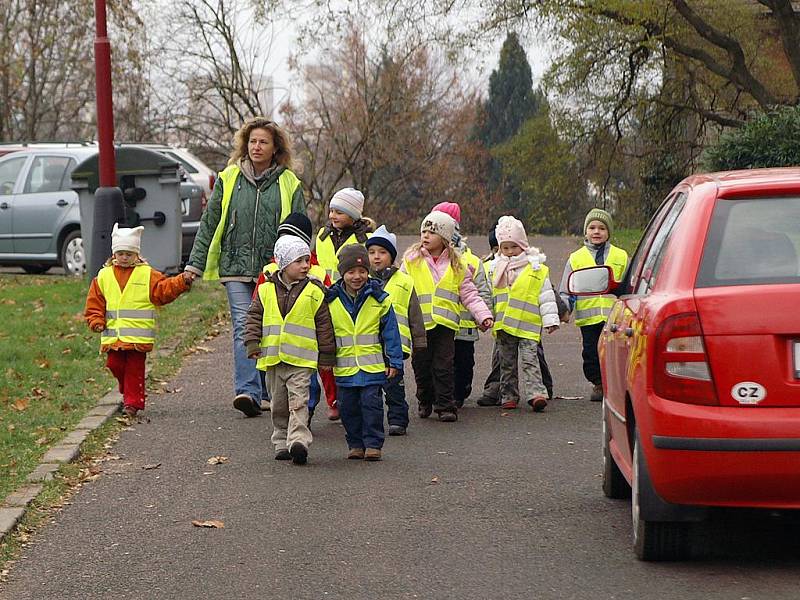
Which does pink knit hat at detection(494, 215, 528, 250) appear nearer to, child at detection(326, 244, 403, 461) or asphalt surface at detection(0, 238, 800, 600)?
asphalt surface at detection(0, 238, 800, 600)

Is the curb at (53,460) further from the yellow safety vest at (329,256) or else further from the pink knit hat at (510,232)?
the pink knit hat at (510,232)

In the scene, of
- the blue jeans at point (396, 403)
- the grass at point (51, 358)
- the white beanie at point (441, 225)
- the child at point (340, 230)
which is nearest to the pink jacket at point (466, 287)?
the white beanie at point (441, 225)

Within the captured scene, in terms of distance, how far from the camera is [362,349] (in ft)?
29.2

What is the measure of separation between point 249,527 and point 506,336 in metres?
4.62

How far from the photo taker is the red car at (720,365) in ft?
17.9

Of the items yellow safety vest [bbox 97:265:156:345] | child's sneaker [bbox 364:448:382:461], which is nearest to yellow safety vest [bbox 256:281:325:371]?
child's sneaker [bbox 364:448:382:461]

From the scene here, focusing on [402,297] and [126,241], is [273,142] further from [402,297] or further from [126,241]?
[402,297]

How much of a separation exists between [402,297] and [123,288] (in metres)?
2.10

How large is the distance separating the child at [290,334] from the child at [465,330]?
7.04ft

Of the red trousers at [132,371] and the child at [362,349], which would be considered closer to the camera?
the child at [362,349]

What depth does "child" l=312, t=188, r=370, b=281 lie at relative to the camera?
10406 millimetres

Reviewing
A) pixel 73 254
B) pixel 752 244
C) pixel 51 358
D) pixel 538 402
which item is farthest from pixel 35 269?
pixel 752 244

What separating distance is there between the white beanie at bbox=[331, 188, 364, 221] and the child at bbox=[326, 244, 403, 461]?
4.65ft

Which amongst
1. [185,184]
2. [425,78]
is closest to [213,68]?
[185,184]
